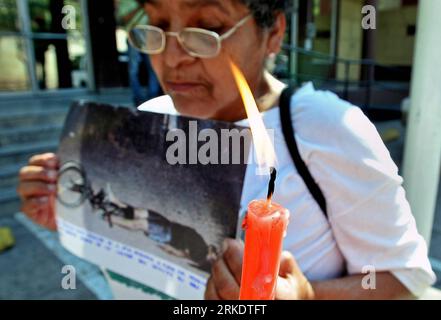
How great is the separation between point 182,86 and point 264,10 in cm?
25

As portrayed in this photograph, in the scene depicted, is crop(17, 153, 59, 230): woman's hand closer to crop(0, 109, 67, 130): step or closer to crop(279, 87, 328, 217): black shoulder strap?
crop(279, 87, 328, 217): black shoulder strap

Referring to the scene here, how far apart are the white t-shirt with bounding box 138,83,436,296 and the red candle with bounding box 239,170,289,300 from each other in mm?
393

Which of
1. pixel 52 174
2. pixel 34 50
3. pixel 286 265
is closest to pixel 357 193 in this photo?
pixel 286 265

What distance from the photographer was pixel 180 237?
894 millimetres

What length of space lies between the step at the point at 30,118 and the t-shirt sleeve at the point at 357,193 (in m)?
4.41

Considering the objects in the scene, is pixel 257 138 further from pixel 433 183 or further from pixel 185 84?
pixel 433 183

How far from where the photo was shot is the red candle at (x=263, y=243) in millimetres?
335

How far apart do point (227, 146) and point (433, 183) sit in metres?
0.67

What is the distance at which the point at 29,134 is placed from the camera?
14.9 ft

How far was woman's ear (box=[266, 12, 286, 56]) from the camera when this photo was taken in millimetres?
919

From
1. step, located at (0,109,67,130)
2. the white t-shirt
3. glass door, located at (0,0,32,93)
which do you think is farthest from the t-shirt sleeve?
glass door, located at (0,0,32,93)

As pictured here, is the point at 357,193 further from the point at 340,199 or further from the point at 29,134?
the point at 29,134

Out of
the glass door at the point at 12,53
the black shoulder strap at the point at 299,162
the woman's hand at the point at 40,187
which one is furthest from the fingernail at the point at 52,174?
the glass door at the point at 12,53
